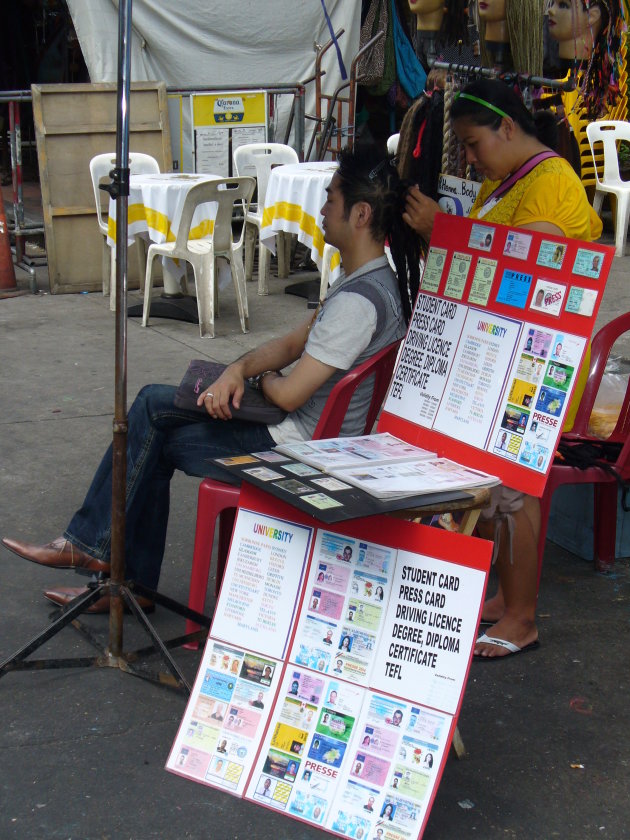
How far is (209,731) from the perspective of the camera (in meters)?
2.43

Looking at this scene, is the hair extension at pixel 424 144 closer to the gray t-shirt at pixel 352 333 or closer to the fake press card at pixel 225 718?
the gray t-shirt at pixel 352 333

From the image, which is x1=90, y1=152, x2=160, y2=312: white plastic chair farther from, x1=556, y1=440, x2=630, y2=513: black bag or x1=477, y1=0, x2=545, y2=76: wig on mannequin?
x1=477, y1=0, x2=545, y2=76: wig on mannequin

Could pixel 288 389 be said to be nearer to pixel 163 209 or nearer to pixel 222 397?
pixel 222 397

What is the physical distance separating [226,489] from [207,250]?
4088 mm

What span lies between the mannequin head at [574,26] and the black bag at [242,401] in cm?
135

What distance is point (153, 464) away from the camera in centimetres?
310

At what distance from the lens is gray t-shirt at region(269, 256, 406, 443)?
9.43 ft

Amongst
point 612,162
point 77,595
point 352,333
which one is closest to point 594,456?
point 352,333

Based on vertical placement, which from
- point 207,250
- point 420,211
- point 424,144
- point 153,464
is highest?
point 424,144

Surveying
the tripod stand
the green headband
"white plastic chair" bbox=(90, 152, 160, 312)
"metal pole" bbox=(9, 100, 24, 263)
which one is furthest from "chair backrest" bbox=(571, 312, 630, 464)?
"metal pole" bbox=(9, 100, 24, 263)

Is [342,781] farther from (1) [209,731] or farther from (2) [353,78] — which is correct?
(2) [353,78]

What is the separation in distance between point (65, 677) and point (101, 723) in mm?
269

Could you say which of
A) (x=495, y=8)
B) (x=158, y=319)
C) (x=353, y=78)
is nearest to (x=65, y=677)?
(x=495, y=8)

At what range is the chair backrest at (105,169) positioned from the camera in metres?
7.34
